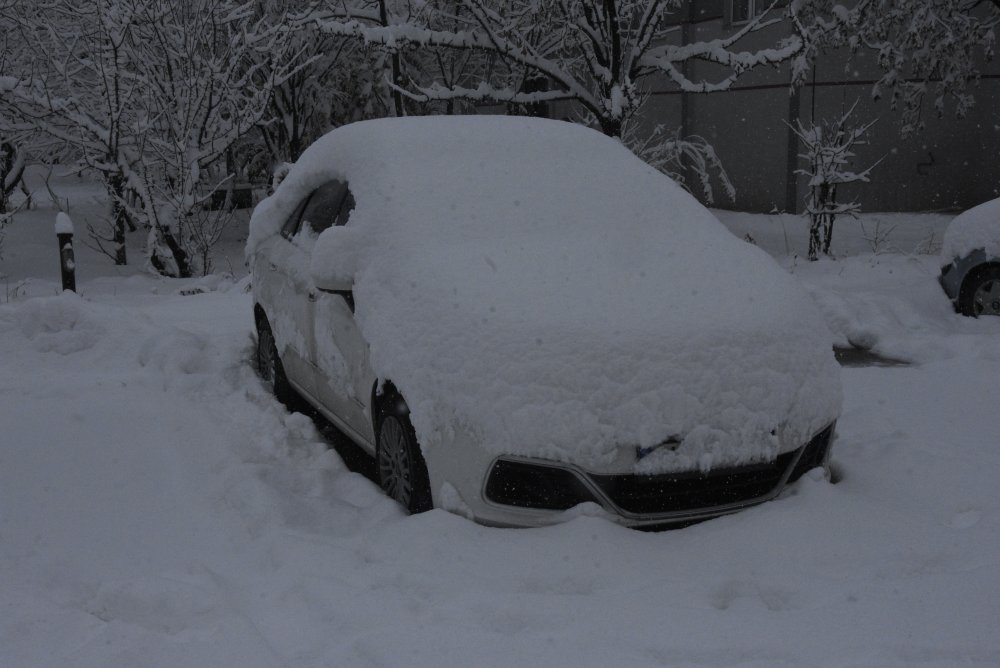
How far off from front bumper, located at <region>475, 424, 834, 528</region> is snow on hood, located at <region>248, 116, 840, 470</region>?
7cm

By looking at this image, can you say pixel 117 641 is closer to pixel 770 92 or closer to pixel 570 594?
pixel 570 594

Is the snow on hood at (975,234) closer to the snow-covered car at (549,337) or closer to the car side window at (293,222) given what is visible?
the snow-covered car at (549,337)

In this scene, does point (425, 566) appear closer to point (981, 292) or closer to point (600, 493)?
point (600, 493)

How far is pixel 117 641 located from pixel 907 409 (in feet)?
14.7

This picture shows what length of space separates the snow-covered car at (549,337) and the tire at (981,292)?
4375 mm

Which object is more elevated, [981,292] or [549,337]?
[549,337]

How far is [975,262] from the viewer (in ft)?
26.2

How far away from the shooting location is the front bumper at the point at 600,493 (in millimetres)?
3473

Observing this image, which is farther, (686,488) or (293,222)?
(293,222)

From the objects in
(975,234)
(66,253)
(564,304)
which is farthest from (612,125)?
(564,304)

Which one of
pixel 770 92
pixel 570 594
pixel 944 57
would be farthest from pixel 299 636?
pixel 770 92

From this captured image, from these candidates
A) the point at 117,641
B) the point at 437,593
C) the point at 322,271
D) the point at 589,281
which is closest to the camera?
the point at 117,641

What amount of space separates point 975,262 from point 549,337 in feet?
19.3

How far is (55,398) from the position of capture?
526cm
